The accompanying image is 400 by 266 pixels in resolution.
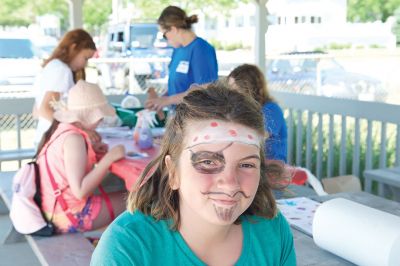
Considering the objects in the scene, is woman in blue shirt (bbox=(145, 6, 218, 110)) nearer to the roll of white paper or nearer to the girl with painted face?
the roll of white paper

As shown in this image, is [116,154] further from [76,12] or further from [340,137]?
[340,137]

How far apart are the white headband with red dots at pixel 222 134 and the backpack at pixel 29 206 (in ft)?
6.25

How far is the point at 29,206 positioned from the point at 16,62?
4.99 metres

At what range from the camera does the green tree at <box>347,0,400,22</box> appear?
756cm

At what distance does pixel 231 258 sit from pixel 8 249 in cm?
307

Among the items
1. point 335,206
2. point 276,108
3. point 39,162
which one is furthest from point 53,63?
point 335,206

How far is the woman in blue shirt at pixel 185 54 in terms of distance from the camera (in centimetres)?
431

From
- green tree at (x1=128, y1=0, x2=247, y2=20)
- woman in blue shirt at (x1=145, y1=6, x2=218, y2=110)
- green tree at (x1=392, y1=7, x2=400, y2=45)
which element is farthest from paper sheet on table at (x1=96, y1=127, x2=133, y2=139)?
green tree at (x1=128, y1=0, x2=247, y2=20)

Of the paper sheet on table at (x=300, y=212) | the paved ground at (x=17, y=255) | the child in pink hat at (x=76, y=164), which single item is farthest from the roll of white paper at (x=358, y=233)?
the paved ground at (x=17, y=255)

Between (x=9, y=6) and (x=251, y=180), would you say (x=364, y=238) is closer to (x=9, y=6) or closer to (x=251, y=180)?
(x=251, y=180)

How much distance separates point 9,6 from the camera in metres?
14.1

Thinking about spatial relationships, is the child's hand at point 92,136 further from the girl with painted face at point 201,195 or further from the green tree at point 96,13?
the green tree at point 96,13

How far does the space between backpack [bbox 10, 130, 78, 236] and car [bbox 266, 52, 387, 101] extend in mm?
5438

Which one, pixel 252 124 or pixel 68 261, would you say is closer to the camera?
pixel 252 124
